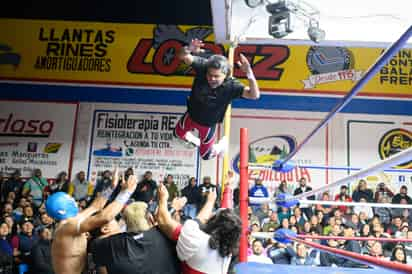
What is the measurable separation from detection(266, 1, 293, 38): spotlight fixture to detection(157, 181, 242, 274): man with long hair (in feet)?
11.5

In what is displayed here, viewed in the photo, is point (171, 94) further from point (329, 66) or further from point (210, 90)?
point (210, 90)

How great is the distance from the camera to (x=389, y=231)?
6.31 m

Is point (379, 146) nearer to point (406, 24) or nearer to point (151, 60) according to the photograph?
point (406, 24)

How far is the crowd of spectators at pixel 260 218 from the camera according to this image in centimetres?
499

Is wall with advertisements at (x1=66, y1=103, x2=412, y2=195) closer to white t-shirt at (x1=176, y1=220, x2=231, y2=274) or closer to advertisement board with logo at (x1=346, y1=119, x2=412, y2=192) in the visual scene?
advertisement board with logo at (x1=346, y1=119, x2=412, y2=192)

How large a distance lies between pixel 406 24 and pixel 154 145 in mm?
4487

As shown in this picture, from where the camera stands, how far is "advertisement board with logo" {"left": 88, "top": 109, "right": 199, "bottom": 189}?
7.81 meters

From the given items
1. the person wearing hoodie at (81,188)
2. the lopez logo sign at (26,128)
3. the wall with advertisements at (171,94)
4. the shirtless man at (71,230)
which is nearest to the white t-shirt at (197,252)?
the shirtless man at (71,230)

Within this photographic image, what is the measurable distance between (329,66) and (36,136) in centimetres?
541

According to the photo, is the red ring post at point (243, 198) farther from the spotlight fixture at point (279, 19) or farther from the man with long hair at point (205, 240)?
the spotlight fixture at point (279, 19)

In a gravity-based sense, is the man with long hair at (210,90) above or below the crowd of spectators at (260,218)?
above

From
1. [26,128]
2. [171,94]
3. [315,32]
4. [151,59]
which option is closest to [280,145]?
[171,94]

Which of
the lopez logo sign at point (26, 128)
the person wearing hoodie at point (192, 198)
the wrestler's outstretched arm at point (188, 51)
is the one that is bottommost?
the person wearing hoodie at point (192, 198)

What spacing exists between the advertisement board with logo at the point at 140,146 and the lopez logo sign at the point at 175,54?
88 cm
